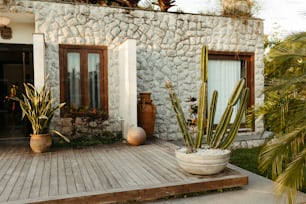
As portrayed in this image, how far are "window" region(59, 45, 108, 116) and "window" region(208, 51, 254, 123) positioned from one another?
136 inches

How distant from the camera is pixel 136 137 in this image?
21.5 ft

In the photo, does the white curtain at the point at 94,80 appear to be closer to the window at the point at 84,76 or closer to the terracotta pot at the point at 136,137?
the window at the point at 84,76

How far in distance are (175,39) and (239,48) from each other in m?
2.26

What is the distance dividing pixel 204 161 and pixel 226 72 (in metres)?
5.63

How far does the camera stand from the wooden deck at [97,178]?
349 centimetres

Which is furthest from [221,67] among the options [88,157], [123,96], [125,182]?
[125,182]

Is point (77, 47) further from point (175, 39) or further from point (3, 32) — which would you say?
point (175, 39)

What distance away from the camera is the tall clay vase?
23.9 ft

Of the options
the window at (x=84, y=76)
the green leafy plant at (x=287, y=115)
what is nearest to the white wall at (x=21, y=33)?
the window at (x=84, y=76)

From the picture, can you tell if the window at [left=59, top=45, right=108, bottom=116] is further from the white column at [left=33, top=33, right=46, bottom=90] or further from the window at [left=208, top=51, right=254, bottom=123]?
the window at [left=208, top=51, right=254, bottom=123]

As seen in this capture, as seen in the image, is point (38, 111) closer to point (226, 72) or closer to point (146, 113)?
point (146, 113)

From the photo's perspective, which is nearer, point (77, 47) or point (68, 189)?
point (68, 189)

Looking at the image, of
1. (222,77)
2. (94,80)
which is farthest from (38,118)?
(222,77)

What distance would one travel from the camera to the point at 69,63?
742 centimetres
